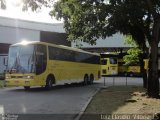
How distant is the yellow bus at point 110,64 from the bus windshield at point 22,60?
2995 centimetres

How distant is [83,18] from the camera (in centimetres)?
2152

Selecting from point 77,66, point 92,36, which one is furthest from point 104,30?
point 77,66

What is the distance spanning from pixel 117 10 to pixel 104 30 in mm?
1862

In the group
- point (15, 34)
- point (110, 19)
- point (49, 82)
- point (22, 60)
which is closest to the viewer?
point (110, 19)

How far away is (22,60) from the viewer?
981 inches

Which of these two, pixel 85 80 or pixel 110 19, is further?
pixel 85 80

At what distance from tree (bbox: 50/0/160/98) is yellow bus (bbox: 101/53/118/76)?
30.0m

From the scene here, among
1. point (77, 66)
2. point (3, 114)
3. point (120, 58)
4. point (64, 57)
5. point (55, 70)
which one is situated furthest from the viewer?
point (120, 58)

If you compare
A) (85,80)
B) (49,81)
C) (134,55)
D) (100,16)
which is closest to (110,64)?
(85,80)

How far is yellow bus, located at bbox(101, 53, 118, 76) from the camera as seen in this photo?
54.2m

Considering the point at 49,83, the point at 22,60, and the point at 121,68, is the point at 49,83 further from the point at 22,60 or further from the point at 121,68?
the point at 121,68

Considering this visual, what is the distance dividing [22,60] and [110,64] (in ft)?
99.6

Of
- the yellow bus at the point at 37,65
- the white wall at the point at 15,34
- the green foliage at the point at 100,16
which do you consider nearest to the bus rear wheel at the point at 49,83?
the yellow bus at the point at 37,65

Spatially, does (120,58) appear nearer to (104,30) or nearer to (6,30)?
(6,30)
